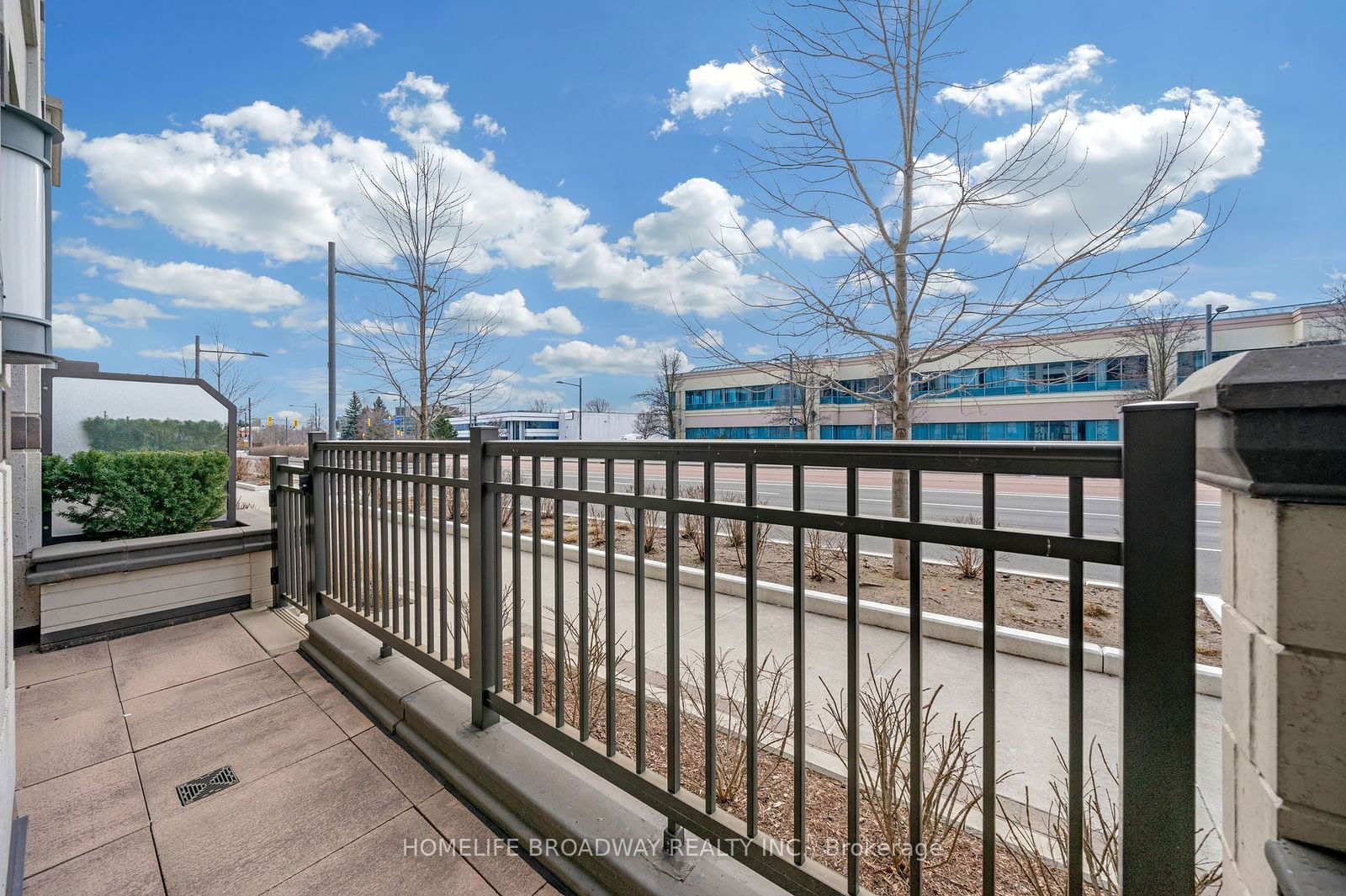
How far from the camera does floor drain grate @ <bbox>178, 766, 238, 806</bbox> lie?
2.12 meters

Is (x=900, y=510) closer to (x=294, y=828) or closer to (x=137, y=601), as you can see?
(x=294, y=828)

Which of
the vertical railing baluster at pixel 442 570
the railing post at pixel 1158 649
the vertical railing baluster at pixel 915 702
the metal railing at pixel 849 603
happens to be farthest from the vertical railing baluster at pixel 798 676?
the vertical railing baluster at pixel 442 570

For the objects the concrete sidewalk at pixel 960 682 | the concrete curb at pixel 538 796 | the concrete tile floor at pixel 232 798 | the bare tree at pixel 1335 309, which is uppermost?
the bare tree at pixel 1335 309

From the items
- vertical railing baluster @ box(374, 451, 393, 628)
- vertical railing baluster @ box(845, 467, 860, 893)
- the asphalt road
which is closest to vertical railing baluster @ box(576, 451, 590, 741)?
vertical railing baluster @ box(845, 467, 860, 893)

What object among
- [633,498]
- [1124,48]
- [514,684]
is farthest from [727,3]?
[514,684]

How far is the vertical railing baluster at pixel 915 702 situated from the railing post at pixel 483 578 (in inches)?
63.2

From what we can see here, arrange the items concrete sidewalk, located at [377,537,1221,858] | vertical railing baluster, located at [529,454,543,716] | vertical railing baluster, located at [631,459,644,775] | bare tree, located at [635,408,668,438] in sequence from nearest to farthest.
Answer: vertical railing baluster, located at [631,459,644,775]
vertical railing baluster, located at [529,454,543,716]
concrete sidewalk, located at [377,537,1221,858]
bare tree, located at [635,408,668,438]

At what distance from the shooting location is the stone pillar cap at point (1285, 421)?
651 millimetres

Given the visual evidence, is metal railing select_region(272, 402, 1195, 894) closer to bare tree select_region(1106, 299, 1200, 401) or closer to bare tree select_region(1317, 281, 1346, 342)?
bare tree select_region(1106, 299, 1200, 401)

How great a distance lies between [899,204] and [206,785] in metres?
6.29

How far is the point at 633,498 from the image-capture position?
5.50 ft

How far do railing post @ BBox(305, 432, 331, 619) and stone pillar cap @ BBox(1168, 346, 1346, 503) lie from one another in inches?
153

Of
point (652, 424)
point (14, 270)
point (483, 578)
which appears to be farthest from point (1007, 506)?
point (652, 424)

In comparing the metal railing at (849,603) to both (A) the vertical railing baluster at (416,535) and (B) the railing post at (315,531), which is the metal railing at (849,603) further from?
(B) the railing post at (315,531)
